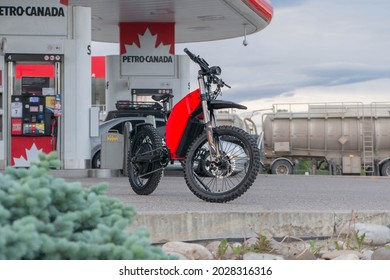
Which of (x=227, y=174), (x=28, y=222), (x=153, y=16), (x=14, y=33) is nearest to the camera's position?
(x=28, y=222)

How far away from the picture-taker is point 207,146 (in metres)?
8.74

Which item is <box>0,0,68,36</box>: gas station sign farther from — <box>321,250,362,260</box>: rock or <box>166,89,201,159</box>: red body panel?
<box>321,250,362,260</box>: rock

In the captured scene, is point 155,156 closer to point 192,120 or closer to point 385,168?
point 192,120

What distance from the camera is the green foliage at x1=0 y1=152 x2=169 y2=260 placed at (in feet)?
9.11

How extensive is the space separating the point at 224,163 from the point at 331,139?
24843 millimetres

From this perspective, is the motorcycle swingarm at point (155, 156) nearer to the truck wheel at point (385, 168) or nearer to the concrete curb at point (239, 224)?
the concrete curb at point (239, 224)

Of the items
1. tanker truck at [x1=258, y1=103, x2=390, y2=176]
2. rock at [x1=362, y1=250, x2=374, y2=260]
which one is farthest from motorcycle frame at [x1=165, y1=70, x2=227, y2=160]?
tanker truck at [x1=258, y1=103, x2=390, y2=176]

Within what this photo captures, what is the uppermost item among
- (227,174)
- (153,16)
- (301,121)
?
→ (153,16)

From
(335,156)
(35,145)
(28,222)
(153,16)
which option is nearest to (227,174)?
(28,222)
